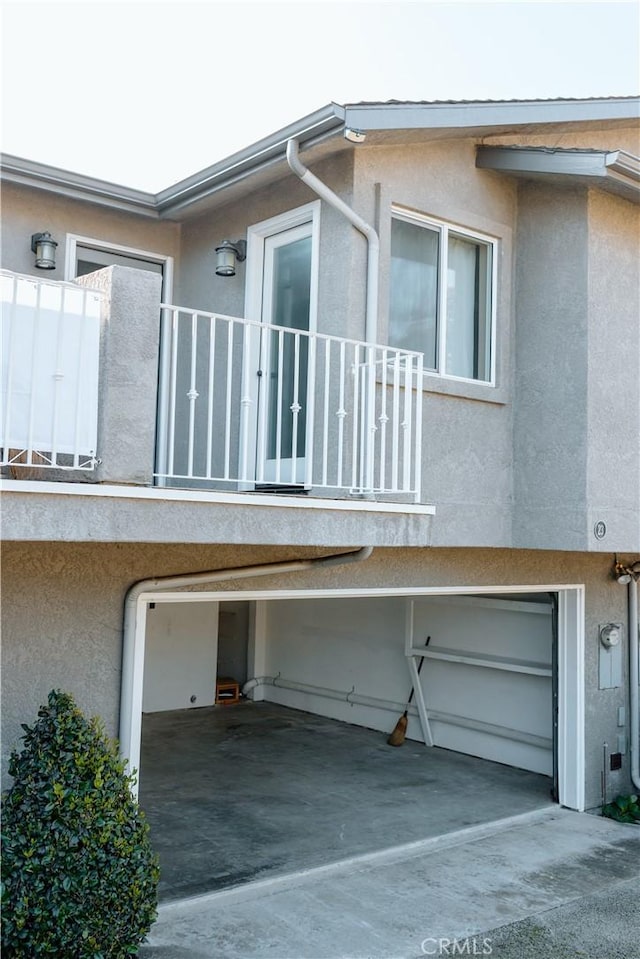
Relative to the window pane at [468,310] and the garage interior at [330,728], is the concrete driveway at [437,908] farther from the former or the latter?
the window pane at [468,310]

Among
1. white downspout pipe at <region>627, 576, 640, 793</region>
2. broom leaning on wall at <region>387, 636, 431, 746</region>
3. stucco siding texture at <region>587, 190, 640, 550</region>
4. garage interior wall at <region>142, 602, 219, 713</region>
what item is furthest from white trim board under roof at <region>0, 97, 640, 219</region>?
garage interior wall at <region>142, 602, 219, 713</region>

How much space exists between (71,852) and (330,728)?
9289 mm

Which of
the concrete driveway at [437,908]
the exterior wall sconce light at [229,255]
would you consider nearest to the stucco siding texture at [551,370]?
the exterior wall sconce light at [229,255]

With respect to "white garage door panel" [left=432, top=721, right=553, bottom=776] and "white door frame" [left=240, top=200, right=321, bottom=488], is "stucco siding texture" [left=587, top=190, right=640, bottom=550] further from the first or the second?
"white garage door panel" [left=432, top=721, right=553, bottom=776]

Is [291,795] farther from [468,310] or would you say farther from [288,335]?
[468,310]

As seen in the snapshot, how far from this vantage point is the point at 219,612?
55.9ft

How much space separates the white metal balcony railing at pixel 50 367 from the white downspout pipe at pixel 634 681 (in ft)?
24.3

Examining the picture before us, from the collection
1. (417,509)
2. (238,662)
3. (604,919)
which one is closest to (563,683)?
(604,919)

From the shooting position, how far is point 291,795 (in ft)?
33.1

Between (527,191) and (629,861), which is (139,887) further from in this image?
(527,191)

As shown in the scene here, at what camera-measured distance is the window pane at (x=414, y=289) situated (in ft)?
24.9

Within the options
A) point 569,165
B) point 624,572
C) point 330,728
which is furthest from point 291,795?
point 569,165

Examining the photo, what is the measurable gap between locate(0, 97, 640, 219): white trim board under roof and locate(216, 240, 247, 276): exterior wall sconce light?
522mm

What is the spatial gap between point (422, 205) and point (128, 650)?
465 cm
